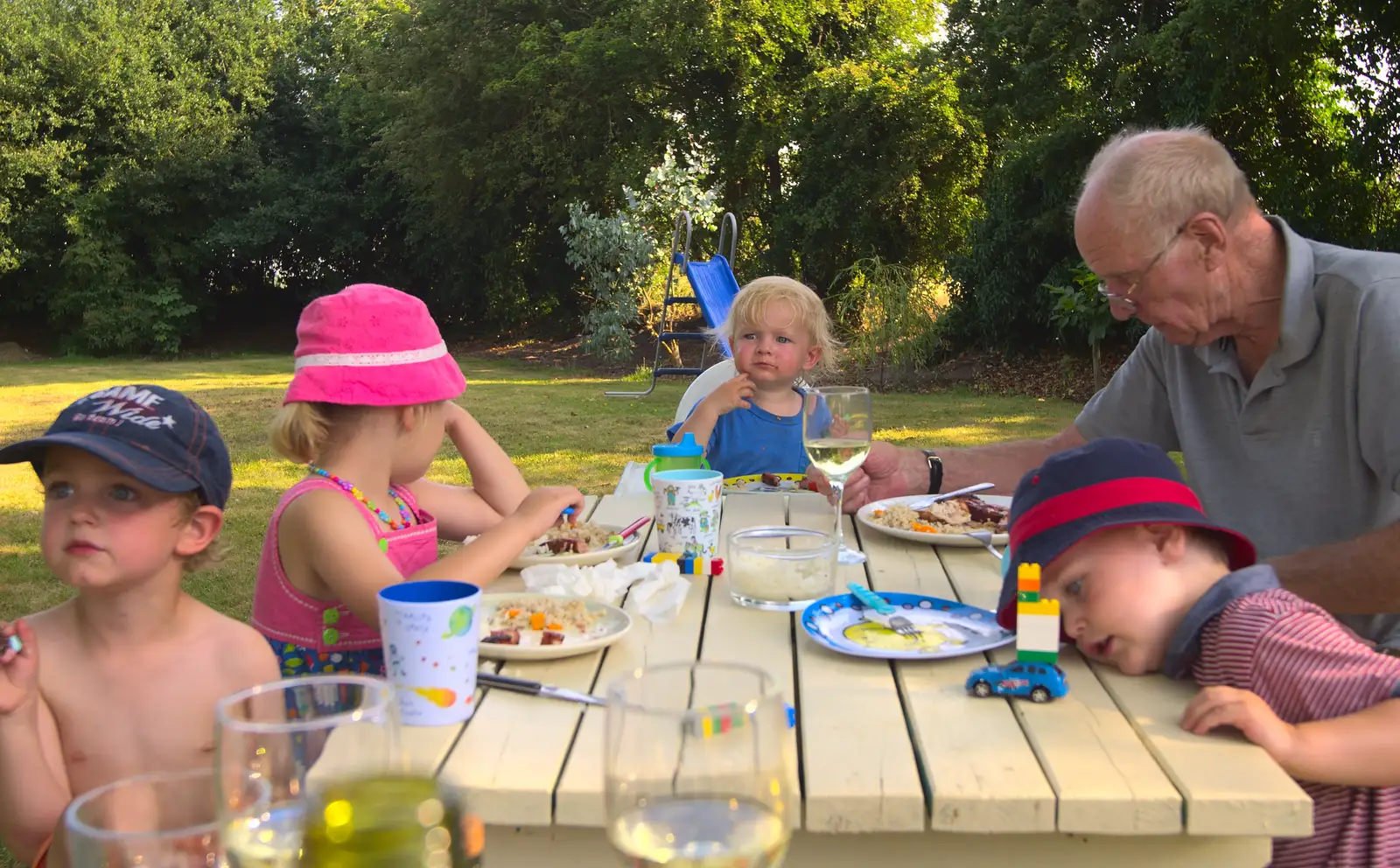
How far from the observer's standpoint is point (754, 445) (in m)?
4.07

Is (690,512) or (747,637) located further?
(690,512)

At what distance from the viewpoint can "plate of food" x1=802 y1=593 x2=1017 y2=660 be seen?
1653 mm

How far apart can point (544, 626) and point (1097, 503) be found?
85 centimetres

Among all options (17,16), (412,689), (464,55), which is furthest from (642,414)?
(17,16)

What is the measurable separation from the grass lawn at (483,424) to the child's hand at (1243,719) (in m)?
2.97

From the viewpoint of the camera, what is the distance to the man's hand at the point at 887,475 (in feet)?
9.65

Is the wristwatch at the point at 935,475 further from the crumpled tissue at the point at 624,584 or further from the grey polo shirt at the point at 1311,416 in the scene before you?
the crumpled tissue at the point at 624,584

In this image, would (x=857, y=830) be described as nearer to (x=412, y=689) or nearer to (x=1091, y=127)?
(x=412, y=689)

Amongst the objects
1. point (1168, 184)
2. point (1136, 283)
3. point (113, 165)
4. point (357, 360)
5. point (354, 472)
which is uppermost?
point (113, 165)

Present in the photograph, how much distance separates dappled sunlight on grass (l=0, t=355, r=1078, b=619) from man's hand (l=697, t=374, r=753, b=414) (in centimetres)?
160

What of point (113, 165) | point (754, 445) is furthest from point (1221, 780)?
point (113, 165)

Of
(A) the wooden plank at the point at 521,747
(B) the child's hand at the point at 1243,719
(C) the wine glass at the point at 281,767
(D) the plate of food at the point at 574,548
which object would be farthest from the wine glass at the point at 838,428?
(C) the wine glass at the point at 281,767

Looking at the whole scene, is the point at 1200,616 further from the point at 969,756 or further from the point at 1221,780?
the point at 969,756

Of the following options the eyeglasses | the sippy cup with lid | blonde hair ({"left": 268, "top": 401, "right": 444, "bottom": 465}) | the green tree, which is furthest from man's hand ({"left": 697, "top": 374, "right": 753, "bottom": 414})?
the green tree
